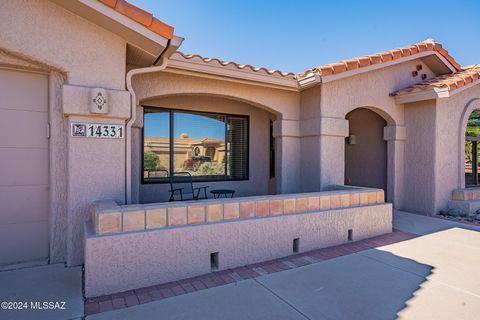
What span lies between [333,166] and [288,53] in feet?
27.5

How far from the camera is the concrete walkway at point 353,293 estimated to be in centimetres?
326

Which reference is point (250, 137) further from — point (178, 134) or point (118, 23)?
point (118, 23)

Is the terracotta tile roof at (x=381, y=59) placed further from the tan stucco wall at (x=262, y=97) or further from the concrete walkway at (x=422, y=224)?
the concrete walkway at (x=422, y=224)

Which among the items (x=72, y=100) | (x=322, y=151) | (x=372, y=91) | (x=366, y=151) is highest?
(x=372, y=91)

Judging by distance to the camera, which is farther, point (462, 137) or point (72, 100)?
point (462, 137)

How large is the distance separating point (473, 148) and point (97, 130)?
11759 millimetres

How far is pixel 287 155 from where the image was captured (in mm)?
7695

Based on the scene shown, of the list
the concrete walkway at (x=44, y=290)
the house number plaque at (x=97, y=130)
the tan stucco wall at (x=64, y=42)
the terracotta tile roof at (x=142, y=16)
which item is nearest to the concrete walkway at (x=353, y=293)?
the concrete walkway at (x=44, y=290)

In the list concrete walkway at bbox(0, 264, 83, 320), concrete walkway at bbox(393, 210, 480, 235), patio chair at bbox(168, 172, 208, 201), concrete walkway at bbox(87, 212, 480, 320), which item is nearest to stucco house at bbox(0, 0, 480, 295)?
patio chair at bbox(168, 172, 208, 201)

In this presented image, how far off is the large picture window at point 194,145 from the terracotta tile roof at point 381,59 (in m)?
2.63

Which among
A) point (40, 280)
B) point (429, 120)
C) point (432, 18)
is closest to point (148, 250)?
point (40, 280)

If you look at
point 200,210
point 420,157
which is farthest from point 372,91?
point 200,210

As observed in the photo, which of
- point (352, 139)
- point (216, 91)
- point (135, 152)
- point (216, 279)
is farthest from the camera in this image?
point (352, 139)

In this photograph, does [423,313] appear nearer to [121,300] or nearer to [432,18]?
[121,300]
